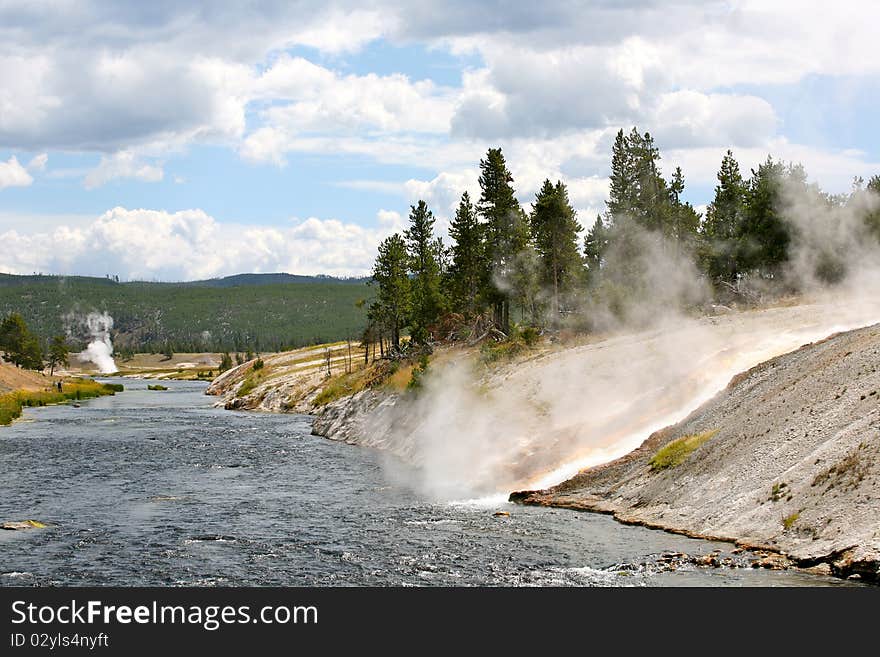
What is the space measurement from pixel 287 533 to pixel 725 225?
7901 centimetres

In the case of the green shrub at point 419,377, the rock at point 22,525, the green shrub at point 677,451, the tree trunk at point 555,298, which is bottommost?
the rock at point 22,525

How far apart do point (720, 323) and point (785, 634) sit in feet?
135

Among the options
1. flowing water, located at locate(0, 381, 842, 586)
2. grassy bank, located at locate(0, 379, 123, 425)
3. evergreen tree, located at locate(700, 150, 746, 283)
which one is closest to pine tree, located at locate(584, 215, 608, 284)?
evergreen tree, located at locate(700, 150, 746, 283)

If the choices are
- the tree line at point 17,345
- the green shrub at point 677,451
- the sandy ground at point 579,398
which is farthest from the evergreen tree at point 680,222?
the tree line at point 17,345

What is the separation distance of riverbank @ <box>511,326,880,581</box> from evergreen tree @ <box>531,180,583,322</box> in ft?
113

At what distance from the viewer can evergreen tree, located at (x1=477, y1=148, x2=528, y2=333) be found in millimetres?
83125

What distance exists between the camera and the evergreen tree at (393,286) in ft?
330

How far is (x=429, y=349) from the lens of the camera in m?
79.6

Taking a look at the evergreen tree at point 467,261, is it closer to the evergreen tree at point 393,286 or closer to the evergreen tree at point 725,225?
the evergreen tree at point 393,286

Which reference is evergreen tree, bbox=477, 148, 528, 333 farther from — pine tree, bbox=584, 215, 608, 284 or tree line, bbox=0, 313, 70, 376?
tree line, bbox=0, 313, 70, 376

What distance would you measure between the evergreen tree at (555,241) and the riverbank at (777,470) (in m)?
34.4

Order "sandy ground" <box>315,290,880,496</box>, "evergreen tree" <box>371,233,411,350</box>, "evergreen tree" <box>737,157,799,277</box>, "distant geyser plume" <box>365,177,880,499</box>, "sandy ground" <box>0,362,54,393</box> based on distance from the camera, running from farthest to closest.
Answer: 1. "sandy ground" <box>0,362,54,393</box>
2. "evergreen tree" <box>371,233,411,350</box>
3. "evergreen tree" <box>737,157,799,277</box>
4. "distant geyser plume" <box>365,177,880,499</box>
5. "sandy ground" <box>315,290,880,496</box>

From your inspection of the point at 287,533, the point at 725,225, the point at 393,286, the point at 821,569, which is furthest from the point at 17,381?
the point at 821,569

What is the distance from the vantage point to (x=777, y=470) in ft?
105
